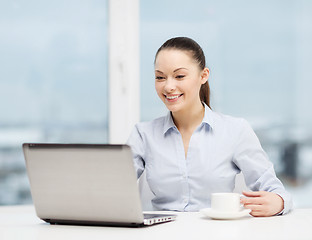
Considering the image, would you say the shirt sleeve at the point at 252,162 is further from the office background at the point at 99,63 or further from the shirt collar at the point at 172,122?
the office background at the point at 99,63

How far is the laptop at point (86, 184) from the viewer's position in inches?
46.9

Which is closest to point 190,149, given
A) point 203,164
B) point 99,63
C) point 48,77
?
point 203,164

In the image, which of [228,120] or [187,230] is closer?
[187,230]

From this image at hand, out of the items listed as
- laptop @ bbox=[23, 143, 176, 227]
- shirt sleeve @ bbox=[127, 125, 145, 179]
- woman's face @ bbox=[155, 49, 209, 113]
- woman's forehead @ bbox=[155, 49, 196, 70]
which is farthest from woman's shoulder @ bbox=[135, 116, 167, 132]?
laptop @ bbox=[23, 143, 176, 227]

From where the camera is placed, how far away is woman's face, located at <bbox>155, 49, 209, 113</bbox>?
179 centimetres

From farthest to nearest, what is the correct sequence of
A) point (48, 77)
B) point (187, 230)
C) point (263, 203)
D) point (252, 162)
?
point (48, 77), point (252, 162), point (263, 203), point (187, 230)

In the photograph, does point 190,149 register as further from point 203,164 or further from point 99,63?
point 99,63

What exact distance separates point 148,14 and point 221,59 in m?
0.46

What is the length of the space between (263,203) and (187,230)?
0.35 meters

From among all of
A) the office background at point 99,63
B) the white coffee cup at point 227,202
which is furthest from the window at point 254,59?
the white coffee cup at point 227,202

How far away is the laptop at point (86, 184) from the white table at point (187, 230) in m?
0.03

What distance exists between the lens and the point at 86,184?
1.23 meters

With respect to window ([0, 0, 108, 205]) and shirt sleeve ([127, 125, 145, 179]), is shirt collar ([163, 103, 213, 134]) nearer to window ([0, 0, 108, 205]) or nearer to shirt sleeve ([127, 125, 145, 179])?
shirt sleeve ([127, 125, 145, 179])

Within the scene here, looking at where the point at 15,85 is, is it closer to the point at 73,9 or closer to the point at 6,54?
the point at 6,54
